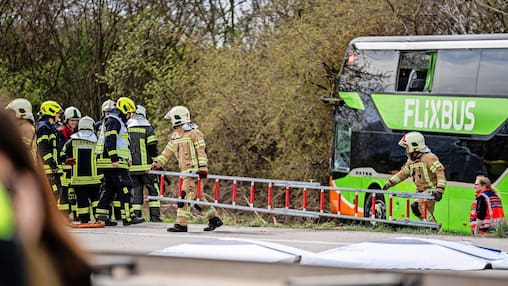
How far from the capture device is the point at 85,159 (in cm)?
1745

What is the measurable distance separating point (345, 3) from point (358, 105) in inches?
168

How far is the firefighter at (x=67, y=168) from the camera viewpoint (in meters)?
18.5

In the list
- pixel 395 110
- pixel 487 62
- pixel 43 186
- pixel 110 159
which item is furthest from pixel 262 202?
pixel 43 186

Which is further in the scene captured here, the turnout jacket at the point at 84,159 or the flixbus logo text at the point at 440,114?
the flixbus logo text at the point at 440,114

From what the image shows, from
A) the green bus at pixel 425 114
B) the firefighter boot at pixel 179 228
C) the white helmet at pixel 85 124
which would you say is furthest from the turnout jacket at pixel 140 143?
the green bus at pixel 425 114

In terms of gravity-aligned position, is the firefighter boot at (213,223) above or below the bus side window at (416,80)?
below

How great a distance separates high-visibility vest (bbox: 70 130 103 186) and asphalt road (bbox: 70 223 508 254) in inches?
29.9

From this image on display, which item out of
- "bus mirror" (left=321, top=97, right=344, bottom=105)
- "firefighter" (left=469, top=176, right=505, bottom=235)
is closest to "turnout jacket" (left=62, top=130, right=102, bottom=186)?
"firefighter" (left=469, top=176, right=505, bottom=235)

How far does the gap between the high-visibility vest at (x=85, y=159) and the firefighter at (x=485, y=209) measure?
589cm

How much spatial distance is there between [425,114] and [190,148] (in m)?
7.10

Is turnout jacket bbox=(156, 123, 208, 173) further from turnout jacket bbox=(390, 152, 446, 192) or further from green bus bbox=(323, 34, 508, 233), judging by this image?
green bus bbox=(323, 34, 508, 233)

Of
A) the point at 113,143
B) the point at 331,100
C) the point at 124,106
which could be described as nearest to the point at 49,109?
the point at 124,106

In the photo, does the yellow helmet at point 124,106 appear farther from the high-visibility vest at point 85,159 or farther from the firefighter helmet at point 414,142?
the firefighter helmet at point 414,142

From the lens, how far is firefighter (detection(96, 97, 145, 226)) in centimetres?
1689
